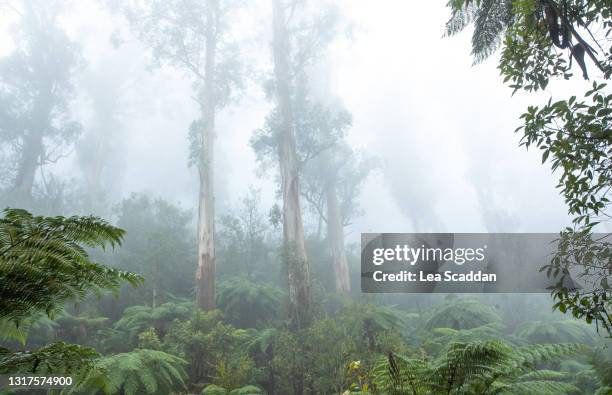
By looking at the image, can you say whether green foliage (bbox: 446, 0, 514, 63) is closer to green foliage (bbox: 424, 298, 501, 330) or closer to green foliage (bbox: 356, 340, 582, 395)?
green foliage (bbox: 356, 340, 582, 395)

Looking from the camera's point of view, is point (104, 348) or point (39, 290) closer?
point (39, 290)

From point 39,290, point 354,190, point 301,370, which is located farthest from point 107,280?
point 354,190

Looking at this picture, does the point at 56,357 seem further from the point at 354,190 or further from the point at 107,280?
the point at 354,190

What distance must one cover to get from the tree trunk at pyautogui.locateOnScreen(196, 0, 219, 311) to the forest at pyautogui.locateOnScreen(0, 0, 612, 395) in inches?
3.1

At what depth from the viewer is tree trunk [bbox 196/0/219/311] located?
1241 centimetres

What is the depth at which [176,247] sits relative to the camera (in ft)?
48.0

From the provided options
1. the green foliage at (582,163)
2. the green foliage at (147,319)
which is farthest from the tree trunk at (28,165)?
the green foliage at (582,163)

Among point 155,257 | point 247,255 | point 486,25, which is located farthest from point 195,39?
point 486,25

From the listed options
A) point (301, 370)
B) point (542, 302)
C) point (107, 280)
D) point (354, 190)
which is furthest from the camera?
point (354, 190)

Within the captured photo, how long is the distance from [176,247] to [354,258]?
11.2 meters

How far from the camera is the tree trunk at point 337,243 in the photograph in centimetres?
1772

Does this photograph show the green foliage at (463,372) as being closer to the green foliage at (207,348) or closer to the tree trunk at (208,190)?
the green foliage at (207,348)

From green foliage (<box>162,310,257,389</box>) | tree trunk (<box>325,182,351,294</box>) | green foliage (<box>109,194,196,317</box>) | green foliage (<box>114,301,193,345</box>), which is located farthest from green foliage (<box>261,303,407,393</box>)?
tree trunk (<box>325,182,351,294</box>)

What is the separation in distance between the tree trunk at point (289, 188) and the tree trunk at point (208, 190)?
A: 2.42m
